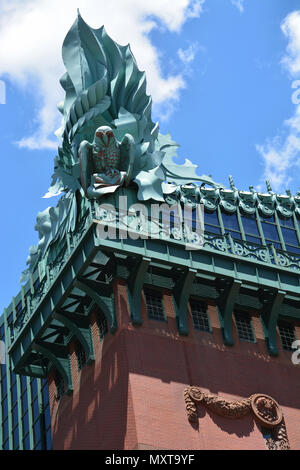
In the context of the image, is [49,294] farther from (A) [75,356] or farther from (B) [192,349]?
(B) [192,349]

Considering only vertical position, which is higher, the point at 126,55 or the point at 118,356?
the point at 126,55

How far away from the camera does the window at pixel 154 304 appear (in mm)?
54312

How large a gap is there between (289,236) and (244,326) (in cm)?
745

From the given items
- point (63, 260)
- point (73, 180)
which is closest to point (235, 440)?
point (63, 260)

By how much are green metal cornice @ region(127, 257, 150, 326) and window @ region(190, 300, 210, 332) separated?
3.02 metres

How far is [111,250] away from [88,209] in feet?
9.56

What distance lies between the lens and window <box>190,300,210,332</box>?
55312 mm

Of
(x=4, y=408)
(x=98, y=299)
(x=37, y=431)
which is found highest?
(x=4, y=408)

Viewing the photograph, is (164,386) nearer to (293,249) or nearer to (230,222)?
(230,222)

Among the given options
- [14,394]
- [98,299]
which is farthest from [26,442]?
[98,299]

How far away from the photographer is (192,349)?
53906 millimetres

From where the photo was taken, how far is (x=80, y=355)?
186 ft
